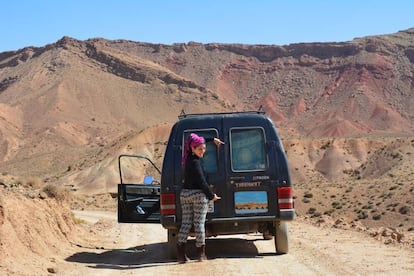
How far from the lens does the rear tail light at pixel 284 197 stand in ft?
31.6

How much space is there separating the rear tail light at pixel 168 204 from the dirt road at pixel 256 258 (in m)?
0.81

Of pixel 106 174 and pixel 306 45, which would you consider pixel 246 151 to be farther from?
pixel 306 45

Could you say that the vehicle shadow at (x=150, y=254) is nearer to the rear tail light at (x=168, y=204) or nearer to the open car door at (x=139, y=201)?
the open car door at (x=139, y=201)

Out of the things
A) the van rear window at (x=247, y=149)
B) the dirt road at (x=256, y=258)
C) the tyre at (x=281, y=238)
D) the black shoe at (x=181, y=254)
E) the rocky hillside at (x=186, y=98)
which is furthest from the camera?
the rocky hillside at (x=186, y=98)

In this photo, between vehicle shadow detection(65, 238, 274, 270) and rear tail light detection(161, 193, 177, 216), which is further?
vehicle shadow detection(65, 238, 274, 270)

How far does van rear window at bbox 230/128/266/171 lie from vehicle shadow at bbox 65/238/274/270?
5.14ft

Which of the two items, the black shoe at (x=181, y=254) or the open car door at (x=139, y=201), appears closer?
A: the black shoe at (x=181, y=254)

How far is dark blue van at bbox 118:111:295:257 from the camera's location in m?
9.62

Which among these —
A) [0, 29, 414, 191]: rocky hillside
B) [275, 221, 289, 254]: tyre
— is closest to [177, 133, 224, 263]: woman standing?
[275, 221, 289, 254]: tyre

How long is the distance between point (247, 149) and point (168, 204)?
1.52m

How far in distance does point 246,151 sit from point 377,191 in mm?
32097

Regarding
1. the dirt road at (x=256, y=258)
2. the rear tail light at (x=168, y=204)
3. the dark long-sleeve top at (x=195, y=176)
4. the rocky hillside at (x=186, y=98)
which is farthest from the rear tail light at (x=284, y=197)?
the rocky hillside at (x=186, y=98)

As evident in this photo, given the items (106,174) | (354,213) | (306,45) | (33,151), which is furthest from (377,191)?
(306,45)

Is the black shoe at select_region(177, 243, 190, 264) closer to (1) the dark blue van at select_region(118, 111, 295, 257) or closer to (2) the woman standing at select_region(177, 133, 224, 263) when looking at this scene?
(2) the woman standing at select_region(177, 133, 224, 263)
